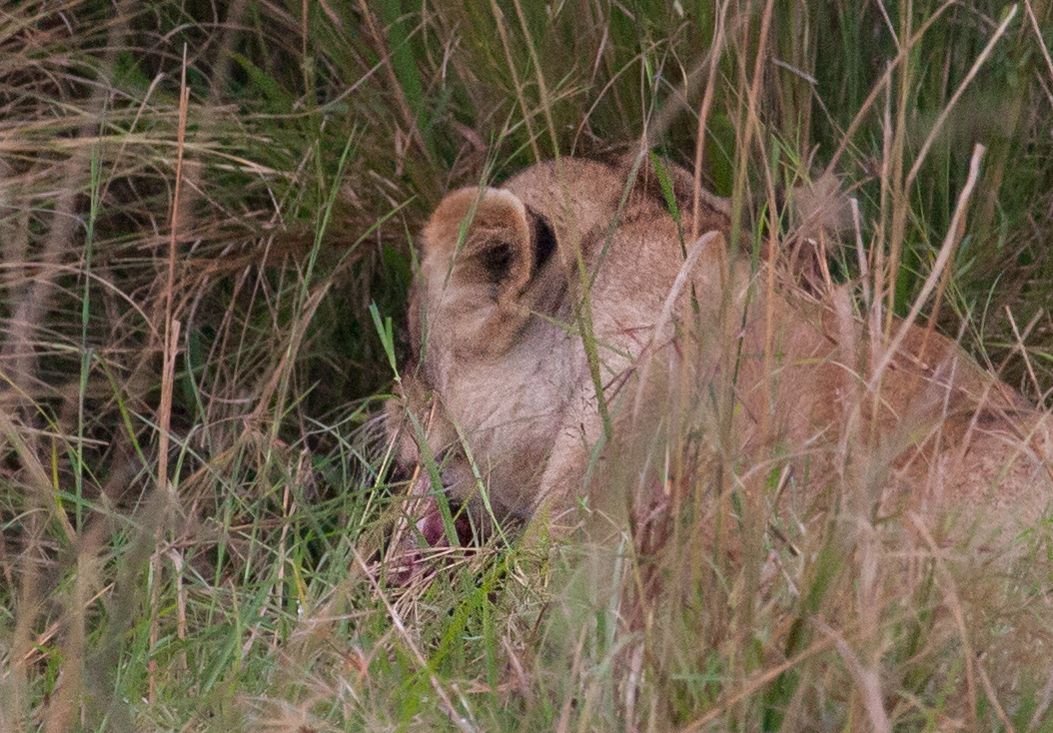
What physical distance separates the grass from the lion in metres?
0.11

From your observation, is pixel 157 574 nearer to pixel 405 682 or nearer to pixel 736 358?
pixel 405 682

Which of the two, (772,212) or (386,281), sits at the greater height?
(772,212)

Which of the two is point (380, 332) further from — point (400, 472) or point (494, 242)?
point (400, 472)

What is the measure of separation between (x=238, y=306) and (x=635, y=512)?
108 inches

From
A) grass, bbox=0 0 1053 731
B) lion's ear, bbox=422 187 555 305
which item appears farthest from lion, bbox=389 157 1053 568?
grass, bbox=0 0 1053 731

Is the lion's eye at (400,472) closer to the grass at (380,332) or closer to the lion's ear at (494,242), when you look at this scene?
the grass at (380,332)

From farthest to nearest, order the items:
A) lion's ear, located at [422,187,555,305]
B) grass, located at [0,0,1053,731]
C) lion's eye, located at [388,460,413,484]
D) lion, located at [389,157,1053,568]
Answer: lion's eye, located at [388,460,413,484] < lion's ear, located at [422,187,555,305] < lion, located at [389,157,1053,568] < grass, located at [0,0,1053,731]

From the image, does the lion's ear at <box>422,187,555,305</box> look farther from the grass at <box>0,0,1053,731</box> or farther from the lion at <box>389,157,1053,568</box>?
the grass at <box>0,0,1053,731</box>

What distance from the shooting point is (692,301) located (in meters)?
2.45

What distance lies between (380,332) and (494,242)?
42 centimetres

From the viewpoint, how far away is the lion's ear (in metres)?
3.29

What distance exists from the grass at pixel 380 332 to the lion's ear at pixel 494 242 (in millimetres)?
173

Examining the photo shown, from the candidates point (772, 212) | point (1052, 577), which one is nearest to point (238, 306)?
point (772, 212)

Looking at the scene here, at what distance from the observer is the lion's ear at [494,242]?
3.29m
